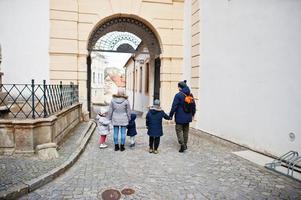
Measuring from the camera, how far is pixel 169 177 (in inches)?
189

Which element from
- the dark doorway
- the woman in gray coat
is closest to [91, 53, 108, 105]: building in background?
the dark doorway

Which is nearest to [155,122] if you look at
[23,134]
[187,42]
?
[23,134]

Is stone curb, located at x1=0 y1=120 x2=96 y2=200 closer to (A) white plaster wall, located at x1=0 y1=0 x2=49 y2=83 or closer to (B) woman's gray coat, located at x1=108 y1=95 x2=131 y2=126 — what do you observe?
(B) woman's gray coat, located at x1=108 y1=95 x2=131 y2=126

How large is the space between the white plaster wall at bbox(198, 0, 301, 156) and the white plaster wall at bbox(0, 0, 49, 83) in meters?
5.95

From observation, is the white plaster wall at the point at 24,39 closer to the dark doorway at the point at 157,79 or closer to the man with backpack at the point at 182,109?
the dark doorway at the point at 157,79

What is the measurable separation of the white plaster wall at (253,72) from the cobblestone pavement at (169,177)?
2.89 feet

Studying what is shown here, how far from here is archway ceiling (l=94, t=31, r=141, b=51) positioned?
1329 cm

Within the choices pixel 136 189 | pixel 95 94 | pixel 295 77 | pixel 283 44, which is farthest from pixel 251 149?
pixel 95 94

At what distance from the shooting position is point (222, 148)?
23.3ft

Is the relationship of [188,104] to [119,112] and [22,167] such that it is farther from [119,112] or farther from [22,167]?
[22,167]

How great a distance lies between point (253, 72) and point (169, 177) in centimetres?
354

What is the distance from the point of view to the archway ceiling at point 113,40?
43.6 ft

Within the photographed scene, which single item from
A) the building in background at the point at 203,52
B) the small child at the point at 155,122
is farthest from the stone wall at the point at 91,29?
the small child at the point at 155,122

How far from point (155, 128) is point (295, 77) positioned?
3219 millimetres
